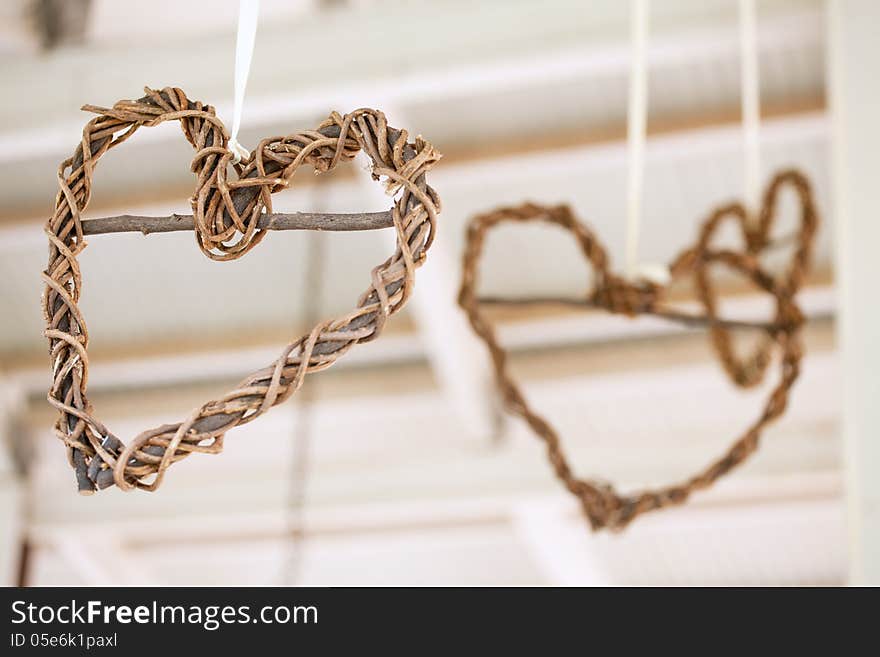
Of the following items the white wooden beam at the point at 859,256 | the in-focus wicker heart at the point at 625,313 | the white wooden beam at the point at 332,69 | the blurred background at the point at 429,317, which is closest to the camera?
the in-focus wicker heart at the point at 625,313

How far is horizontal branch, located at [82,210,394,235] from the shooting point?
1.22m

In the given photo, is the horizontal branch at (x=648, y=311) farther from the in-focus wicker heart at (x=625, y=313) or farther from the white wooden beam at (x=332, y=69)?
the white wooden beam at (x=332, y=69)

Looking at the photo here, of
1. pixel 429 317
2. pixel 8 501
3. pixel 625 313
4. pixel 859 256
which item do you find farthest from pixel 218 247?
pixel 8 501

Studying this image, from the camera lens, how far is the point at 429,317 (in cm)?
570

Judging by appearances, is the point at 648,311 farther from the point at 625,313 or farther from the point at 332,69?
the point at 332,69

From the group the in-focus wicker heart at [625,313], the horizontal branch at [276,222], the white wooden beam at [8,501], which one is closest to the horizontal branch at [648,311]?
the in-focus wicker heart at [625,313]

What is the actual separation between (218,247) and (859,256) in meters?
1.95

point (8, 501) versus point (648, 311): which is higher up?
point (648, 311)

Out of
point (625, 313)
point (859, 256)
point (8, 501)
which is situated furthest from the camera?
point (8, 501)

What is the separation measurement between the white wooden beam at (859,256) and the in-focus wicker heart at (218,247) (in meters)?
1.69

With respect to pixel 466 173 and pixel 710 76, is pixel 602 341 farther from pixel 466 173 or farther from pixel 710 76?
pixel 710 76

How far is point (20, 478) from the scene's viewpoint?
700cm

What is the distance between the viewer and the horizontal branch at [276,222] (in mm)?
1224

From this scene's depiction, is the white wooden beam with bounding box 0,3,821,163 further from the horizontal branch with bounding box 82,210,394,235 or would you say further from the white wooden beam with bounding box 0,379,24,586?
the horizontal branch with bounding box 82,210,394,235
